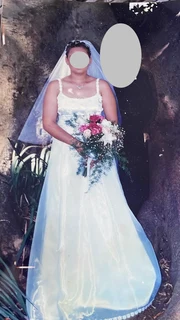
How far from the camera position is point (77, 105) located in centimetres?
149

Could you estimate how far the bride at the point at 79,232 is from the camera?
4.76 feet

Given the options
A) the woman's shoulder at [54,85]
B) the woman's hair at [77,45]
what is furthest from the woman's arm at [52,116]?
the woman's hair at [77,45]

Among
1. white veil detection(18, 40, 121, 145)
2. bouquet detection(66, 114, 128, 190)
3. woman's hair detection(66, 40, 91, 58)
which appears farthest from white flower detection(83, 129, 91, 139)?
woman's hair detection(66, 40, 91, 58)

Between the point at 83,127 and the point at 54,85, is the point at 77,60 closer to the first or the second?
the point at 54,85

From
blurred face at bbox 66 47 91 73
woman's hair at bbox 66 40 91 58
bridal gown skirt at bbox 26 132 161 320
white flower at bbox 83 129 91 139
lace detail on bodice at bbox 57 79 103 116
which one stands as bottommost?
bridal gown skirt at bbox 26 132 161 320

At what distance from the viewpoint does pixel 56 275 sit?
57.5 inches

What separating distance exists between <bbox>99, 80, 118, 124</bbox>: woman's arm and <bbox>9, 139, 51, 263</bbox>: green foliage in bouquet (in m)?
0.21

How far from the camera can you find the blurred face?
1.53m

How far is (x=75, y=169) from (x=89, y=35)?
430 mm

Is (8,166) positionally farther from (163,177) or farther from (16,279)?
(163,177)

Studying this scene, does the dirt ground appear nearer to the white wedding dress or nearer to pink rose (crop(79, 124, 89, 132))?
the white wedding dress

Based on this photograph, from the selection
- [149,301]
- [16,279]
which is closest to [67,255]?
[16,279]

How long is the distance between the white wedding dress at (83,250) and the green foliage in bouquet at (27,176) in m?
0.02

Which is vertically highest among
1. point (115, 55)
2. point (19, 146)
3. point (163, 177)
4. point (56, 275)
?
point (115, 55)
